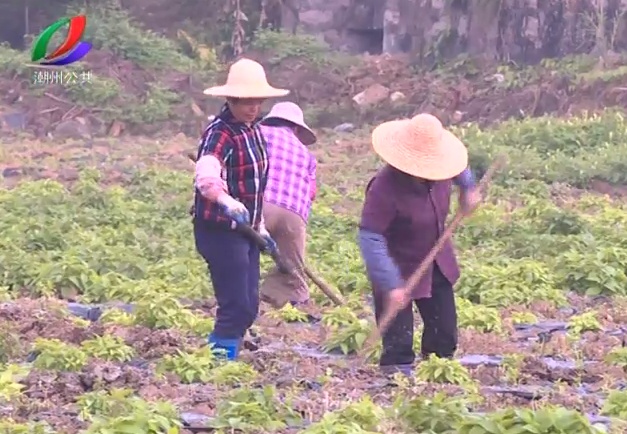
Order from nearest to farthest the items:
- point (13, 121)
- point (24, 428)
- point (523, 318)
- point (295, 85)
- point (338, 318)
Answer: point (24, 428)
point (338, 318)
point (523, 318)
point (13, 121)
point (295, 85)

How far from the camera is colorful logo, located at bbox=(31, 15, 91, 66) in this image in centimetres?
2569

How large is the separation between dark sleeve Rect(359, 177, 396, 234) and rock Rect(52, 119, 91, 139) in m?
16.4

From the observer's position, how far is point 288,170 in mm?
9602

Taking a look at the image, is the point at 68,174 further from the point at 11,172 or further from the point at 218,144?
the point at 218,144

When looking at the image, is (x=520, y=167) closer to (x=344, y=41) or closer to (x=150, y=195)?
(x=150, y=195)

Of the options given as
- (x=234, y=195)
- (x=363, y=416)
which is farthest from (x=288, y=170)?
(x=363, y=416)

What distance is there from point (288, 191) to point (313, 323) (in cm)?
106

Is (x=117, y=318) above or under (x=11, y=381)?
under

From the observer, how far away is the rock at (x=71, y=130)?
2283 centimetres

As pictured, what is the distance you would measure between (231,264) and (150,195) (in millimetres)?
8155

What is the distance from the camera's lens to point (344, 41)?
28547mm

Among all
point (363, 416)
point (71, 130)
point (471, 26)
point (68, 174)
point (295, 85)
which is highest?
point (363, 416)

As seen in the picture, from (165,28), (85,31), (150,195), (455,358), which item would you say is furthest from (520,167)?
(165,28)

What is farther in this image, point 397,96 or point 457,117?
point 397,96
